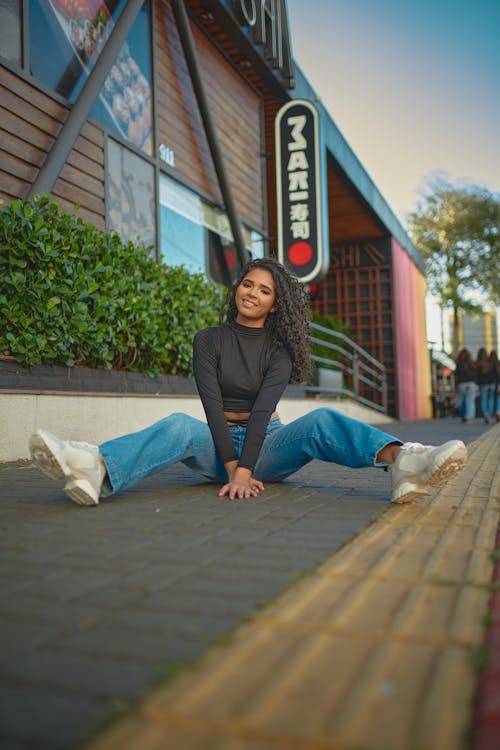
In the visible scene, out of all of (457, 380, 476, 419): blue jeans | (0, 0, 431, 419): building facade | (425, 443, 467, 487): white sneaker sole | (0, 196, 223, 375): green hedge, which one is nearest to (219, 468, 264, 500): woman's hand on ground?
(425, 443, 467, 487): white sneaker sole

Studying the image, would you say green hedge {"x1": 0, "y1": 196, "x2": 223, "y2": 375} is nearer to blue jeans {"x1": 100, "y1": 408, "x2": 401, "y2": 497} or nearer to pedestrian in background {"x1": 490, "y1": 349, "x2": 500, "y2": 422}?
blue jeans {"x1": 100, "y1": 408, "x2": 401, "y2": 497}

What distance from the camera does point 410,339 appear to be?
67.4ft

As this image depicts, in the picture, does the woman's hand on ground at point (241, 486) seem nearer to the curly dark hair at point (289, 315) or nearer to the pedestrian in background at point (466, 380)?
the curly dark hair at point (289, 315)

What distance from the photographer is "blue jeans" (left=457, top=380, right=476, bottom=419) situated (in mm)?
14039

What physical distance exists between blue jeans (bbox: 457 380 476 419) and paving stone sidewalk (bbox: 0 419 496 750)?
11.4 meters

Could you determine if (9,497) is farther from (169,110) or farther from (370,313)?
(370,313)

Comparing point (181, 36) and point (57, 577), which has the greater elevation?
point (181, 36)

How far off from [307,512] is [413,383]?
1882 cm

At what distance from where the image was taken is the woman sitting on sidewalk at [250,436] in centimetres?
288

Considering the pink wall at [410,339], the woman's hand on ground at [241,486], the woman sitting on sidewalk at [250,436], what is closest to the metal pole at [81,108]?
the woman sitting on sidewalk at [250,436]

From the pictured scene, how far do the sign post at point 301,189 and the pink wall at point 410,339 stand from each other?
7881mm

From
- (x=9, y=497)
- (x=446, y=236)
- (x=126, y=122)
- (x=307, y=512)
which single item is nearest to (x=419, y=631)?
(x=307, y=512)

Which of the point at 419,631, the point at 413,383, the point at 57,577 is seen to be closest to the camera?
the point at 419,631

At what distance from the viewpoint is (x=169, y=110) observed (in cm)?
886
